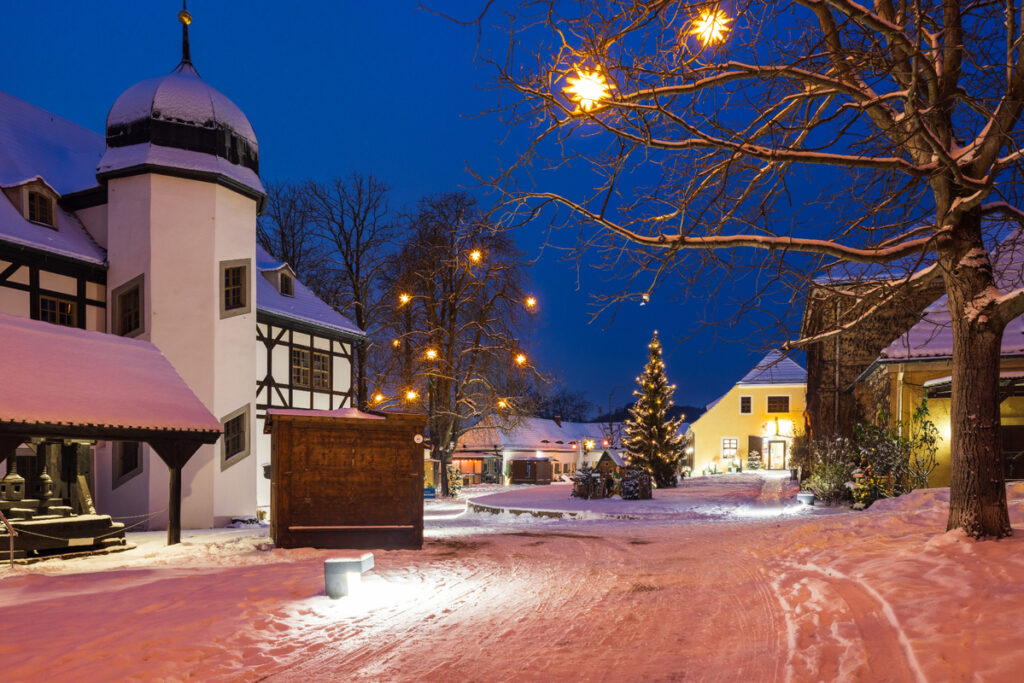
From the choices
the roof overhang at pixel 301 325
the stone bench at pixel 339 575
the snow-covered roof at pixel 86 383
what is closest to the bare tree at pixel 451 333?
the roof overhang at pixel 301 325

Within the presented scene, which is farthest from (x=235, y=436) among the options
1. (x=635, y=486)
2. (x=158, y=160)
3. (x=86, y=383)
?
(x=635, y=486)

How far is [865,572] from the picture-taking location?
7668 millimetres

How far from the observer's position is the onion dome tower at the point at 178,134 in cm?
1931

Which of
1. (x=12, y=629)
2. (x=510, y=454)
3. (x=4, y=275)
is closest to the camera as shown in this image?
(x=12, y=629)

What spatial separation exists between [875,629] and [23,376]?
1305cm

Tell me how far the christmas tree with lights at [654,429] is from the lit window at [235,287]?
2104 centimetres

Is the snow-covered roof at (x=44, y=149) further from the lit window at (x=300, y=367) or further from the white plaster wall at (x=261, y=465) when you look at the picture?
the white plaster wall at (x=261, y=465)

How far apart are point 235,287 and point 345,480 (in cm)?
974

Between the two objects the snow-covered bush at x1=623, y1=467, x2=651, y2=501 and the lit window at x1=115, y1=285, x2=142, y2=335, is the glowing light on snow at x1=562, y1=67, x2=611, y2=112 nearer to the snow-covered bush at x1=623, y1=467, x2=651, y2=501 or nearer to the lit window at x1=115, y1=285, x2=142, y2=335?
the lit window at x1=115, y1=285, x2=142, y2=335

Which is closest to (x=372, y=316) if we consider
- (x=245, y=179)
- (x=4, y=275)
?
(x=245, y=179)

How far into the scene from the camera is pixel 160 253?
19.0m

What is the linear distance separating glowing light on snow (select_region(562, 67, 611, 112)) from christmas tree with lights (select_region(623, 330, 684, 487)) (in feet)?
98.5

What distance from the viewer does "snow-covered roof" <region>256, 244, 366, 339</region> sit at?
24.0 meters

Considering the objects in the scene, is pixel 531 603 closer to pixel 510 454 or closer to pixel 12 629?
pixel 12 629
